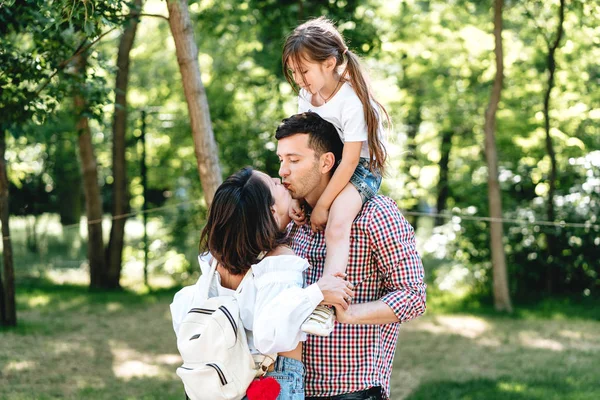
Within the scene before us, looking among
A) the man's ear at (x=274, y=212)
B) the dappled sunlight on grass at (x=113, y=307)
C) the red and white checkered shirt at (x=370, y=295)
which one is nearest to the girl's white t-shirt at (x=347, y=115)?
the red and white checkered shirt at (x=370, y=295)

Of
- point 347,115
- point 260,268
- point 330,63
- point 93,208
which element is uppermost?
point 330,63

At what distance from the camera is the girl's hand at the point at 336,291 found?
6.56 feet

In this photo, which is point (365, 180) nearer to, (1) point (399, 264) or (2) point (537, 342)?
(1) point (399, 264)

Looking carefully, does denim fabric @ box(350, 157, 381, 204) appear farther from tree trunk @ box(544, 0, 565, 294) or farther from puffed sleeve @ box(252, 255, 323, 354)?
tree trunk @ box(544, 0, 565, 294)

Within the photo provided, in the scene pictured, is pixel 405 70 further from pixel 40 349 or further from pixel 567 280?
pixel 40 349

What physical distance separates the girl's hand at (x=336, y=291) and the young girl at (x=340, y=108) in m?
0.23

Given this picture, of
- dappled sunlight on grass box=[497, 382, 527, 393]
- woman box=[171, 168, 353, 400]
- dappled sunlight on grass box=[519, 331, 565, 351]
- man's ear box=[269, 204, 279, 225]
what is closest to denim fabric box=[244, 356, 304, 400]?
woman box=[171, 168, 353, 400]

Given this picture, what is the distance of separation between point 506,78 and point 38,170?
744 cm

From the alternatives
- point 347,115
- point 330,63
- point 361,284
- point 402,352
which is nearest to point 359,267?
point 361,284

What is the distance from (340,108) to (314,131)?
34 cm

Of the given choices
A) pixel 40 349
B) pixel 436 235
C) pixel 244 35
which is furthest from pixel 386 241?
pixel 244 35

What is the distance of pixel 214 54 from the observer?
40.4 ft

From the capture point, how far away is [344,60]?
2627 millimetres

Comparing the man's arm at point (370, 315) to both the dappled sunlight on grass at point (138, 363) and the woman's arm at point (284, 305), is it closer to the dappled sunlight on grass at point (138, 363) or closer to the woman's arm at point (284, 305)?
the woman's arm at point (284, 305)
